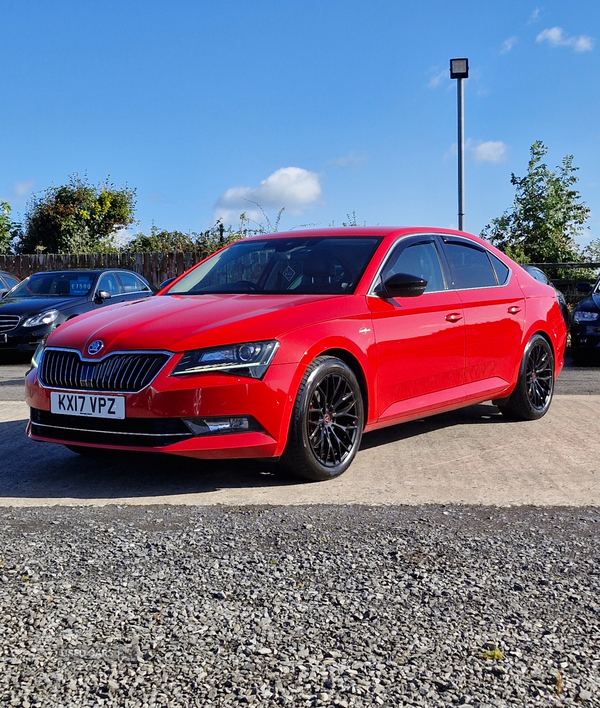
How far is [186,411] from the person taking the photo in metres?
4.77

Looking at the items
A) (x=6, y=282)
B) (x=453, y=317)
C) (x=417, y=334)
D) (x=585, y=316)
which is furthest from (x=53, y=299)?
(x=417, y=334)

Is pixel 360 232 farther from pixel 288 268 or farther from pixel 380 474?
pixel 380 474

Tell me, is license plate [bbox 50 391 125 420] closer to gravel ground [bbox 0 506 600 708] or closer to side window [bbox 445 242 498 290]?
gravel ground [bbox 0 506 600 708]

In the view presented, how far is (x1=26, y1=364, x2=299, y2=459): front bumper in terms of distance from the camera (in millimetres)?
4773

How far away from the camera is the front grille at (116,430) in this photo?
189 inches

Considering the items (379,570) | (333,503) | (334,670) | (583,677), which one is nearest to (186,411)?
(333,503)

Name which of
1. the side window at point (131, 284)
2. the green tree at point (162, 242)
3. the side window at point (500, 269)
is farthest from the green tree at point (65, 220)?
the side window at point (500, 269)

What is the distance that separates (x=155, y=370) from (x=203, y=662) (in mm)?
A: 2321

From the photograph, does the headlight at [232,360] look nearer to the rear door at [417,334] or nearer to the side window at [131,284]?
the rear door at [417,334]

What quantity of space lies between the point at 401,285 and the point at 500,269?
71.7 inches

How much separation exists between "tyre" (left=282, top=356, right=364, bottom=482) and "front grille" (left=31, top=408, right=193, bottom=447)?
65 cm

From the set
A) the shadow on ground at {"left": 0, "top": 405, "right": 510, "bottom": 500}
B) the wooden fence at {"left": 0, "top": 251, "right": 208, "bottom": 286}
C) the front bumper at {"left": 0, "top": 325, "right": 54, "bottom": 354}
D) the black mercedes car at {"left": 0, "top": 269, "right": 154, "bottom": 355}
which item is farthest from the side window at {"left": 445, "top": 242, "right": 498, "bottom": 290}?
the wooden fence at {"left": 0, "top": 251, "right": 208, "bottom": 286}

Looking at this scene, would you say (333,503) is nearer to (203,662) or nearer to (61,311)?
(203,662)

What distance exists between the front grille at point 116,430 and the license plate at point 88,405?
0.11 feet
